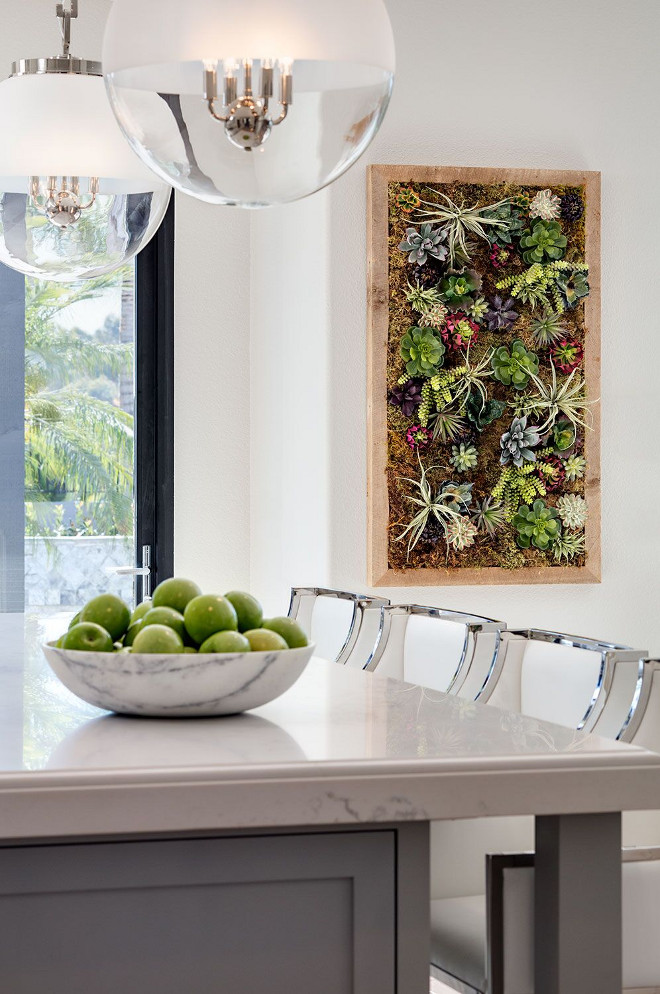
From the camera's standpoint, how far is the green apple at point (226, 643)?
51.7 inches

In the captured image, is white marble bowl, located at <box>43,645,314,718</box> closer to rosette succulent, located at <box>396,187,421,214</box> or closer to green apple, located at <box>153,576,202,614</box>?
green apple, located at <box>153,576,202,614</box>

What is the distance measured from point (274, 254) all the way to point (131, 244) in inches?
76.8

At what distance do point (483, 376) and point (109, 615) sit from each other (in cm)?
223

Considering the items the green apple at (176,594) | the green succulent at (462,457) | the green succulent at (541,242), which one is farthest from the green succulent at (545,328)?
the green apple at (176,594)

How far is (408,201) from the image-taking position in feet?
11.2

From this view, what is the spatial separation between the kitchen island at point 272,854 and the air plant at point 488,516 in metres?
2.21

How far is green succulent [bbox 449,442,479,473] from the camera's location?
3443 millimetres

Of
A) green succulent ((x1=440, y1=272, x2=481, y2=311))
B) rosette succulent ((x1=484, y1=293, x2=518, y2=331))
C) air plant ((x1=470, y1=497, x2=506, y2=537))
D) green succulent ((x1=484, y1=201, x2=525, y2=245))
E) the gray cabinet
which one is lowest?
the gray cabinet

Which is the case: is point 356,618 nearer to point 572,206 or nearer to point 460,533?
point 460,533

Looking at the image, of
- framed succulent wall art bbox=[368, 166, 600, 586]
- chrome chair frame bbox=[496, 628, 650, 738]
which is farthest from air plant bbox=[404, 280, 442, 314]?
chrome chair frame bbox=[496, 628, 650, 738]

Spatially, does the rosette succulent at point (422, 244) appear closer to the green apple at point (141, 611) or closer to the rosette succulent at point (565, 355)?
the rosette succulent at point (565, 355)

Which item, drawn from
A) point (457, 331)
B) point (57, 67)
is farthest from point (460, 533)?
point (57, 67)

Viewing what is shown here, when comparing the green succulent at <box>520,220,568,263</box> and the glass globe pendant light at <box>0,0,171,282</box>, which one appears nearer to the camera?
the glass globe pendant light at <box>0,0,171,282</box>

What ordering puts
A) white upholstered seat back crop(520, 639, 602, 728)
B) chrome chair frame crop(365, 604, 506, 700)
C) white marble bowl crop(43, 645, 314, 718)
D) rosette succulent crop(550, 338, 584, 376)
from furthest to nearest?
rosette succulent crop(550, 338, 584, 376) < chrome chair frame crop(365, 604, 506, 700) < white upholstered seat back crop(520, 639, 602, 728) < white marble bowl crop(43, 645, 314, 718)
